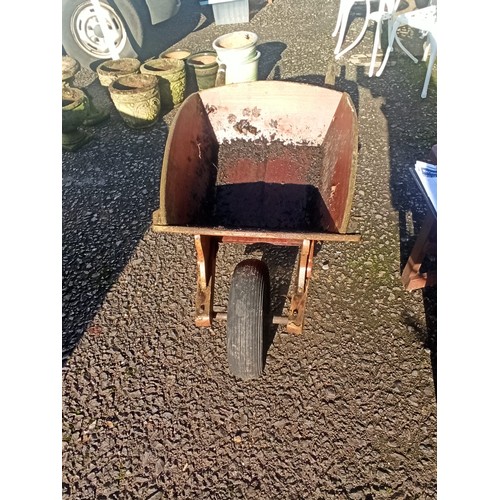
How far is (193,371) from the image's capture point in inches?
116

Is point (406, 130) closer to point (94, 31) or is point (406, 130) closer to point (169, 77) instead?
point (169, 77)

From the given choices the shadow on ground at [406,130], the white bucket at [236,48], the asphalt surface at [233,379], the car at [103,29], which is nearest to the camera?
the asphalt surface at [233,379]

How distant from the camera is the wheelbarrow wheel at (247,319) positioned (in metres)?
2.50

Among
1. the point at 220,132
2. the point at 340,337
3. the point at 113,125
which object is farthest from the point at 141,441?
the point at 113,125

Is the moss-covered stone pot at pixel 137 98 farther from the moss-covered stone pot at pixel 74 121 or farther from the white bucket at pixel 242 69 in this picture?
the white bucket at pixel 242 69

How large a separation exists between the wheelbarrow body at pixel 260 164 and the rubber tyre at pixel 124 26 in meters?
4.35

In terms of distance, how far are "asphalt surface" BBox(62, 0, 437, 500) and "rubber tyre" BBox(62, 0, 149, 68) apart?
3.37m

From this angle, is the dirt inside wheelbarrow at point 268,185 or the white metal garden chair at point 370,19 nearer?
the dirt inside wheelbarrow at point 268,185

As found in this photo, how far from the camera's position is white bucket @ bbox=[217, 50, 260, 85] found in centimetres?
554

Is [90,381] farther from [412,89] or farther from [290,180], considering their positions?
[412,89]

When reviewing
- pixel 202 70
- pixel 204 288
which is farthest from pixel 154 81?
pixel 204 288

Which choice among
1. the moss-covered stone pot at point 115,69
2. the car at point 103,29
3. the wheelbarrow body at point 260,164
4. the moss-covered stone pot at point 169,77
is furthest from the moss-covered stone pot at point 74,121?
the wheelbarrow body at point 260,164

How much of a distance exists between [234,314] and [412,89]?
4.92 metres

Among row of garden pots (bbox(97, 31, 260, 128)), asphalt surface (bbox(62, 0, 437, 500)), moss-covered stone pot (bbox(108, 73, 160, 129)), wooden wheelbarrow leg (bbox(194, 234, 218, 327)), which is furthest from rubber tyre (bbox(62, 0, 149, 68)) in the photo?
wooden wheelbarrow leg (bbox(194, 234, 218, 327))
